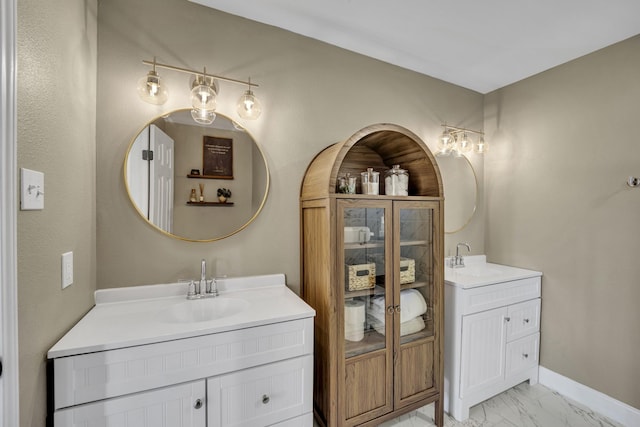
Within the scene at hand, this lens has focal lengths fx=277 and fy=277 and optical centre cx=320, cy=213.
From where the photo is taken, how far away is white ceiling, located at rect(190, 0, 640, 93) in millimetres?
1574

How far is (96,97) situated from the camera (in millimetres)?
1391

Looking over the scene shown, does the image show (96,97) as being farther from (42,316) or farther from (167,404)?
(167,404)

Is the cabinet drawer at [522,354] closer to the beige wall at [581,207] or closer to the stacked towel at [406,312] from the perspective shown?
the beige wall at [581,207]

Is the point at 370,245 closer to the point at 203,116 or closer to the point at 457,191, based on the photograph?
the point at 203,116

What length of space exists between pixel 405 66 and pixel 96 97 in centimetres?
208

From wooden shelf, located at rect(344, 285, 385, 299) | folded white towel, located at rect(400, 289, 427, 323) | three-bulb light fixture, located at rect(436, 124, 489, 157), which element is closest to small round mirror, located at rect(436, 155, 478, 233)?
three-bulb light fixture, located at rect(436, 124, 489, 157)

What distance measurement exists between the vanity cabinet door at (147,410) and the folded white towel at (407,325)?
3.13 ft

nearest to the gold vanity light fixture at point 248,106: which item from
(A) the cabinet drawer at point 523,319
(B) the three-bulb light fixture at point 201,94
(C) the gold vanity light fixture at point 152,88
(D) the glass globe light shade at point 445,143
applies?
(B) the three-bulb light fixture at point 201,94

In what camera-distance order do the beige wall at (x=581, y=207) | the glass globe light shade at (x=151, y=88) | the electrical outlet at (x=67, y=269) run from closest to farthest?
1. the electrical outlet at (x=67, y=269)
2. the glass globe light shade at (x=151, y=88)
3. the beige wall at (x=581, y=207)

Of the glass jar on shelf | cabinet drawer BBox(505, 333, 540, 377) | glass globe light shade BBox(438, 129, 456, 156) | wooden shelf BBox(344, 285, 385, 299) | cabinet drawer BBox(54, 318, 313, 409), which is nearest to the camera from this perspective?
cabinet drawer BBox(54, 318, 313, 409)

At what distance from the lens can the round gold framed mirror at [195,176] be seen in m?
1.47

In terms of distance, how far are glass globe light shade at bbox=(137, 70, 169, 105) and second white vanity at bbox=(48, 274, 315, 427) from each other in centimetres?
98

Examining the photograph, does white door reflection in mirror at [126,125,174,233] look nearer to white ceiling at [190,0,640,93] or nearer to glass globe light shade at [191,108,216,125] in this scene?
glass globe light shade at [191,108,216,125]

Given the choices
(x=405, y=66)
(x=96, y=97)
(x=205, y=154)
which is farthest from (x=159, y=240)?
(x=405, y=66)
